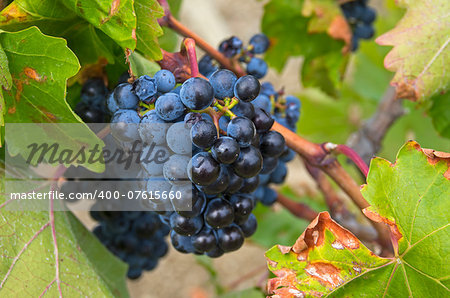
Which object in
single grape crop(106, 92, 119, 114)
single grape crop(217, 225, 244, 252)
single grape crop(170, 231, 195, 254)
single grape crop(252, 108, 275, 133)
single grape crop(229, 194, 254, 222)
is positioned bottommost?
single grape crop(170, 231, 195, 254)

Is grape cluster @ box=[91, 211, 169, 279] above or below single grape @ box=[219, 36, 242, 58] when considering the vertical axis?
below

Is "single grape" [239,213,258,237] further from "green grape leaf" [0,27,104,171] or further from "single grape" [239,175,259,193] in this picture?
"green grape leaf" [0,27,104,171]

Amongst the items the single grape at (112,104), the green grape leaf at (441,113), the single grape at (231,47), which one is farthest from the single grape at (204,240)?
the green grape leaf at (441,113)

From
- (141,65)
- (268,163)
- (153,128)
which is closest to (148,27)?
(141,65)

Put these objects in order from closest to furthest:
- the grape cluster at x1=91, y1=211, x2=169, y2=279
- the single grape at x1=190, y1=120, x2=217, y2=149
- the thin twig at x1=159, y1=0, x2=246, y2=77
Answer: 1. the single grape at x1=190, y1=120, x2=217, y2=149
2. the thin twig at x1=159, y1=0, x2=246, y2=77
3. the grape cluster at x1=91, y1=211, x2=169, y2=279

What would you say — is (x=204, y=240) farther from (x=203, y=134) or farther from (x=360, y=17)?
(x=360, y=17)

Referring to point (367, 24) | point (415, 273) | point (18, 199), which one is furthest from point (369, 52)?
point (18, 199)

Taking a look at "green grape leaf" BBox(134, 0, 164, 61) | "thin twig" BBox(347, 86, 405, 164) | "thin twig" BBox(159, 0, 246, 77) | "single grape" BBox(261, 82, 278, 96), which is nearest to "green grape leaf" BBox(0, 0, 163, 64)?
"green grape leaf" BBox(134, 0, 164, 61)

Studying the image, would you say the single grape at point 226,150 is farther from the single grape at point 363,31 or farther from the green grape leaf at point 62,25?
the single grape at point 363,31
